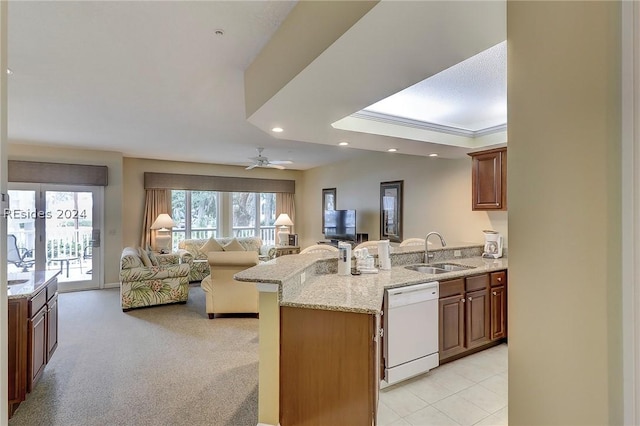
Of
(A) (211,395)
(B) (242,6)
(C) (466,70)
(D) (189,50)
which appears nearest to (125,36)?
(D) (189,50)

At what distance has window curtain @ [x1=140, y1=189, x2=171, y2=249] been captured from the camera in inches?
275

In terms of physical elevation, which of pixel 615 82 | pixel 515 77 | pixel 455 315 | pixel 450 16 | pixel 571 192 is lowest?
pixel 455 315

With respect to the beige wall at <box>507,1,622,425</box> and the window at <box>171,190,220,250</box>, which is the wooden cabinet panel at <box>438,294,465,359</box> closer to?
the beige wall at <box>507,1,622,425</box>

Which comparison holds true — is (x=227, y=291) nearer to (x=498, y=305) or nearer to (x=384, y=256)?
(x=384, y=256)

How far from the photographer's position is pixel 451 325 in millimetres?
3145

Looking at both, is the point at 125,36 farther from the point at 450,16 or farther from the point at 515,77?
the point at 515,77

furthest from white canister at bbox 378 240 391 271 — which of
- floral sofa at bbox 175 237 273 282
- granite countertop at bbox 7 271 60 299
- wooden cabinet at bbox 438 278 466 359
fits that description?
floral sofa at bbox 175 237 273 282

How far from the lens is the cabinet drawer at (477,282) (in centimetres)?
328

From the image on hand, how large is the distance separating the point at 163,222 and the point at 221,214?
1472mm

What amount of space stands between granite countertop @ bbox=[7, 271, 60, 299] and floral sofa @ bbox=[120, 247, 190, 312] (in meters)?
1.78

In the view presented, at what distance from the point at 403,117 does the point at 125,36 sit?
2.67 m

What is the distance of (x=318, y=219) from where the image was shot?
27.2ft

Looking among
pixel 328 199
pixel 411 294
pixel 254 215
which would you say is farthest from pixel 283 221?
pixel 411 294

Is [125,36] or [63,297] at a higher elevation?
[125,36]
